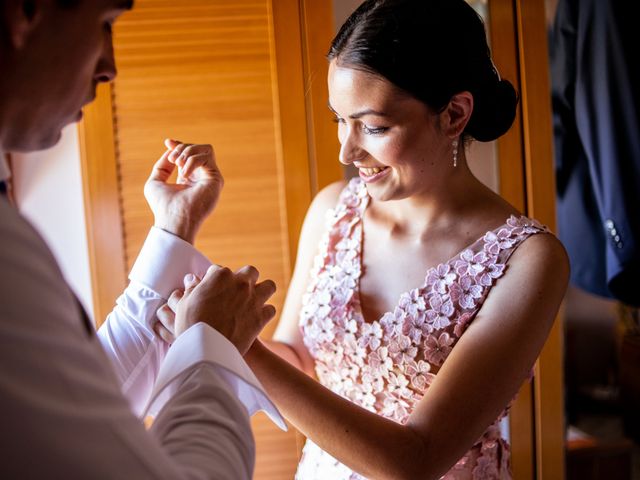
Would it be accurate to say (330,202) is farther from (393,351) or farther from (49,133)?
(49,133)

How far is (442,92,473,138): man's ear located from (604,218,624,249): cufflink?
0.78 meters

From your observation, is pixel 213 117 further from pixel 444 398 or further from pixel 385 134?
pixel 444 398

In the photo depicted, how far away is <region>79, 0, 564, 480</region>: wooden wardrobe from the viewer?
151cm

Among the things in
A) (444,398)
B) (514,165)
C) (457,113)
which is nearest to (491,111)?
(457,113)

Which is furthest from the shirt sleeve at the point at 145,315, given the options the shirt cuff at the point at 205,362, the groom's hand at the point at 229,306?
the shirt cuff at the point at 205,362

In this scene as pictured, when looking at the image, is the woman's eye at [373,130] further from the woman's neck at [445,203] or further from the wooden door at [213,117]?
the wooden door at [213,117]

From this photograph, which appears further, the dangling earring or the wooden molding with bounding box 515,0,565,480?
the wooden molding with bounding box 515,0,565,480

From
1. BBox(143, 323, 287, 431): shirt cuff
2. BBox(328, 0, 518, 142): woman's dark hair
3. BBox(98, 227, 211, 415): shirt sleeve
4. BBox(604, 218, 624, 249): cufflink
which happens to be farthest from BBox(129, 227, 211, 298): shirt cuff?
BBox(604, 218, 624, 249): cufflink

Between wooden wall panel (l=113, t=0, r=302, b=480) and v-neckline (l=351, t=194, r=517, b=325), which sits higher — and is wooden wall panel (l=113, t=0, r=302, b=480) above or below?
above

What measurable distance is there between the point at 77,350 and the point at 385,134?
748 millimetres

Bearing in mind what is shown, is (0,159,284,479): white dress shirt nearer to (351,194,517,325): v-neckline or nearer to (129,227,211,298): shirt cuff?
(129,227,211,298): shirt cuff

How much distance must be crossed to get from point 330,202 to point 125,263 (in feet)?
1.54

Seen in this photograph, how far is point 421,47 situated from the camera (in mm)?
1175

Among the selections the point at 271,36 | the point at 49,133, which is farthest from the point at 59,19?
the point at 271,36
